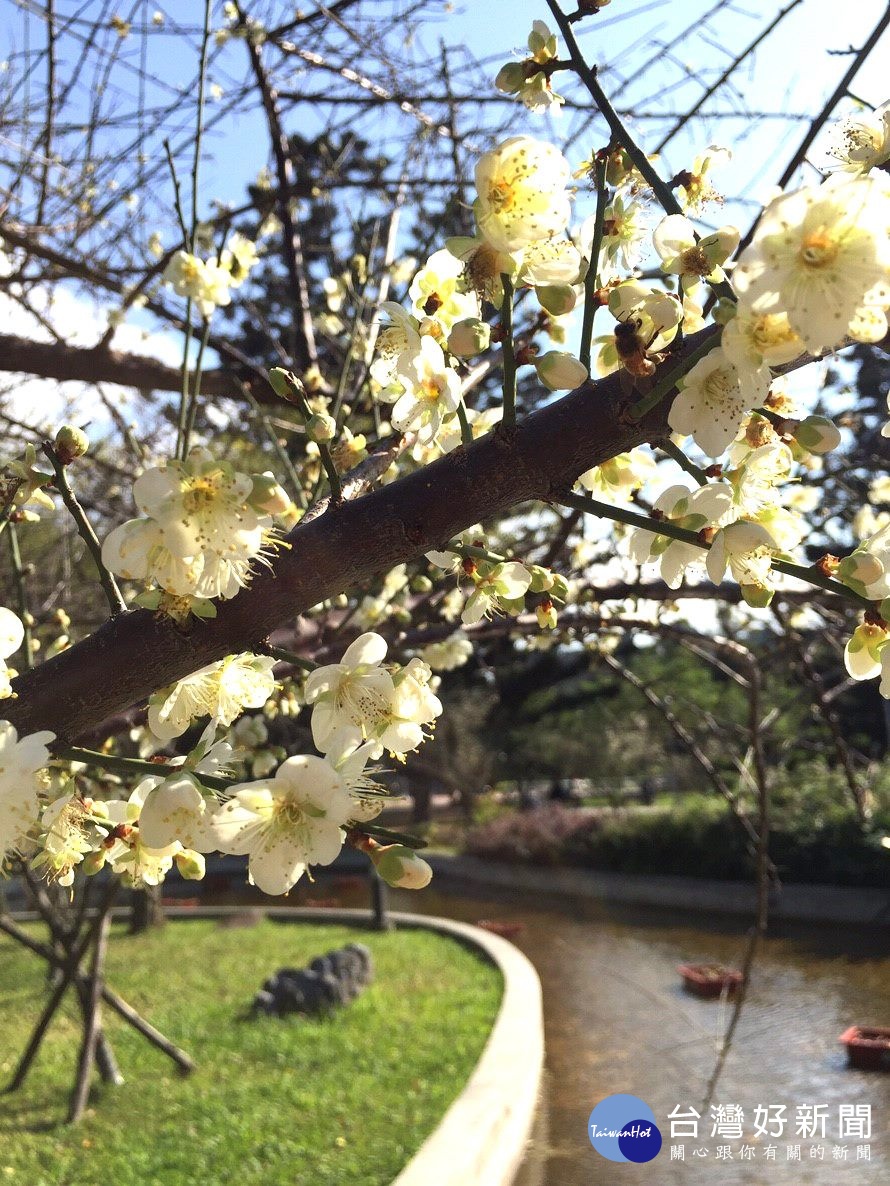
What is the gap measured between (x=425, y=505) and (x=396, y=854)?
252 millimetres

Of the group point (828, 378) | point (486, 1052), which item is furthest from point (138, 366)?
point (486, 1052)

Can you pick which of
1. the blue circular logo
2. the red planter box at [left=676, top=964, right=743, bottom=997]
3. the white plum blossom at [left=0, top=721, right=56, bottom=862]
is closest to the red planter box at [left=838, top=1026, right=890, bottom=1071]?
the red planter box at [left=676, top=964, right=743, bottom=997]

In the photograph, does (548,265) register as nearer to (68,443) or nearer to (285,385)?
(285,385)

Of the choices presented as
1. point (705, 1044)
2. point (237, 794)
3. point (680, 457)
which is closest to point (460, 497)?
point (680, 457)

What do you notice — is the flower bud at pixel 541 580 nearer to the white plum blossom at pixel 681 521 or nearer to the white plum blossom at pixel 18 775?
the white plum blossom at pixel 681 521

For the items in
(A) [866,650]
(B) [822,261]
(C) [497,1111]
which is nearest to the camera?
(B) [822,261]

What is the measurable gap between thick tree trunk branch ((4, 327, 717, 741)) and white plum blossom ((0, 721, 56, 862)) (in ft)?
0.18

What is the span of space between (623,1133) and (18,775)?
376cm

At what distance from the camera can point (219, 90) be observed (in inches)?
122

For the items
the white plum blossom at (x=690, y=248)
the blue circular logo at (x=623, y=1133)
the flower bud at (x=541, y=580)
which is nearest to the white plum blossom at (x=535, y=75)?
the white plum blossom at (x=690, y=248)

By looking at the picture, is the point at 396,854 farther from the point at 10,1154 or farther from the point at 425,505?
the point at 10,1154

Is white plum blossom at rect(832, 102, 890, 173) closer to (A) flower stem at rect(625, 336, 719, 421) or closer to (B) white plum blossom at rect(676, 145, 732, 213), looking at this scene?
(B) white plum blossom at rect(676, 145, 732, 213)

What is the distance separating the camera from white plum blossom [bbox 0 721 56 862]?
1.93ft

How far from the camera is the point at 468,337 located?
693 mm
